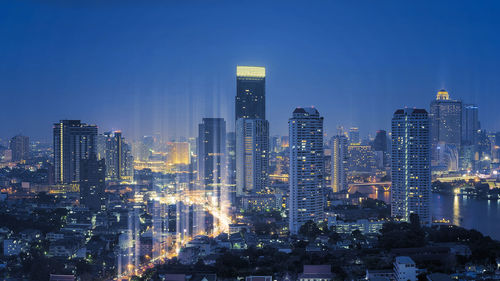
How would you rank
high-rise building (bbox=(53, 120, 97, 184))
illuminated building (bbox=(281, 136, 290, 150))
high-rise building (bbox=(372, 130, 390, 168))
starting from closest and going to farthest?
high-rise building (bbox=(53, 120, 97, 184)), illuminated building (bbox=(281, 136, 290, 150)), high-rise building (bbox=(372, 130, 390, 168))

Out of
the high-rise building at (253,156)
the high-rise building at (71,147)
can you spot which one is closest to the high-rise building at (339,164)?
the high-rise building at (253,156)

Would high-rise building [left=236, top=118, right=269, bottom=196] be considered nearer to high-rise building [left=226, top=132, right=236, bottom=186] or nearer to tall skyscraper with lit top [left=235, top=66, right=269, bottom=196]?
tall skyscraper with lit top [left=235, top=66, right=269, bottom=196]

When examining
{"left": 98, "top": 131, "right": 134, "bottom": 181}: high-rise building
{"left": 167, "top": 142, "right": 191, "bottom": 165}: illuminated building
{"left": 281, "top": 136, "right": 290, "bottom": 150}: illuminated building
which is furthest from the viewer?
{"left": 281, "top": 136, "right": 290, "bottom": 150}: illuminated building

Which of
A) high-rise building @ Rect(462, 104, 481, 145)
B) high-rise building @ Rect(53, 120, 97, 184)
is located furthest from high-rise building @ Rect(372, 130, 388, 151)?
high-rise building @ Rect(53, 120, 97, 184)

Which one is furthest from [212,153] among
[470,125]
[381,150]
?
[470,125]

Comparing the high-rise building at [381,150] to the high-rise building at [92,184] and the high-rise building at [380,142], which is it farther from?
the high-rise building at [92,184]

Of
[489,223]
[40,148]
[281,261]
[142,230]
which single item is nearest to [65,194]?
[40,148]
